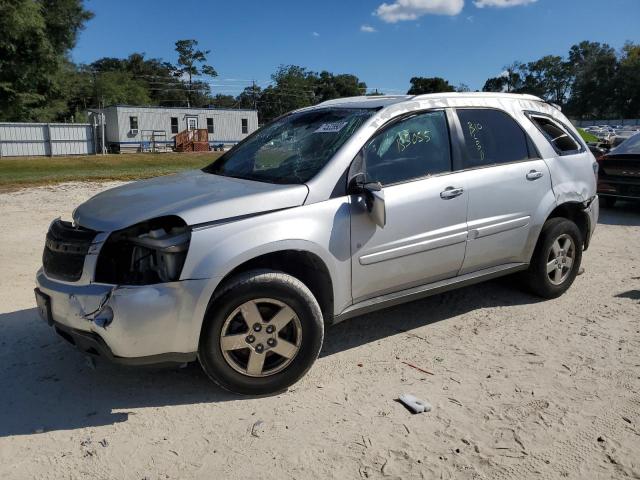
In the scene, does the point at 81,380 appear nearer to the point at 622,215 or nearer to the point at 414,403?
the point at 414,403

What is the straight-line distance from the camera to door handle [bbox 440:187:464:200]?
406cm

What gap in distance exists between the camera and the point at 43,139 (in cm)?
3381

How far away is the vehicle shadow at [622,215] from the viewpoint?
364 inches

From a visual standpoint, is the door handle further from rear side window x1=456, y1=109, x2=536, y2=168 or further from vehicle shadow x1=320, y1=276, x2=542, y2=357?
vehicle shadow x1=320, y1=276, x2=542, y2=357

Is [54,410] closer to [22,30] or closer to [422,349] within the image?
[422,349]

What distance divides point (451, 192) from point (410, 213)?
45cm

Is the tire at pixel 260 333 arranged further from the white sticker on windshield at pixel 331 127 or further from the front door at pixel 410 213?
the white sticker on windshield at pixel 331 127

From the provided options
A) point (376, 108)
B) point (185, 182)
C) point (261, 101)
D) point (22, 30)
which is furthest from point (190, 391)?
point (261, 101)

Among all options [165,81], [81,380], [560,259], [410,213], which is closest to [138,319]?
[81,380]

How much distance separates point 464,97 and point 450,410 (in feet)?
8.43

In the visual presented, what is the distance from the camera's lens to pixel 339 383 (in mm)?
3580

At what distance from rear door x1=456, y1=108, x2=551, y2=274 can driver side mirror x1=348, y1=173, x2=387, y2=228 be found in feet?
3.15

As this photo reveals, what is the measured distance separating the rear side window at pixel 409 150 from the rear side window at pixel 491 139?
23cm

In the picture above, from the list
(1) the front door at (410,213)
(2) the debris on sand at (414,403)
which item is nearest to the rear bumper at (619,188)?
(1) the front door at (410,213)
